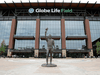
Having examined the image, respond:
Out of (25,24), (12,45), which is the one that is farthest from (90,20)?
(12,45)

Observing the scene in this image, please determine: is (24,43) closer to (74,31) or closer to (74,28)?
(74,31)

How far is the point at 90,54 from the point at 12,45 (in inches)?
1518

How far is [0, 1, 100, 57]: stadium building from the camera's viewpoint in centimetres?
4331

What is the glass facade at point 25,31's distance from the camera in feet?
146

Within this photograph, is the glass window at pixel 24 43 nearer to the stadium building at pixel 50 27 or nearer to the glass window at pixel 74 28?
the stadium building at pixel 50 27

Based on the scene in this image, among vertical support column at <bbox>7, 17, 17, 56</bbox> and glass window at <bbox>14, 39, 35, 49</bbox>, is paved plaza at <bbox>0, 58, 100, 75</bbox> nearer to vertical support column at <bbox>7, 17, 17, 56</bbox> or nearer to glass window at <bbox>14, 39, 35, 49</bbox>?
glass window at <bbox>14, 39, 35, 49</bbox>

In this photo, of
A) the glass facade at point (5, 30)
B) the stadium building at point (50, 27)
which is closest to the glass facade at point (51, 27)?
the stadium building at point (50, 27)

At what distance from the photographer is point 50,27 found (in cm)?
4566

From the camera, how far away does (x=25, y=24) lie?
1816 inches

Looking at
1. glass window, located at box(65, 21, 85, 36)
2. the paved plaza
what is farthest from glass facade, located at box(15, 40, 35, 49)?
the paved plaza

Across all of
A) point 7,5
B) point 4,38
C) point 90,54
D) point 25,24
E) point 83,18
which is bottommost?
point 90,54

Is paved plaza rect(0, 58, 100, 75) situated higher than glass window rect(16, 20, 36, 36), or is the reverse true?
glass window rect(16, 20, 36, 36)

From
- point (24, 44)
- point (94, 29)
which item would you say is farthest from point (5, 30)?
point (94, 29)

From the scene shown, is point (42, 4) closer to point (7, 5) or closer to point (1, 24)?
point (7, 5)
